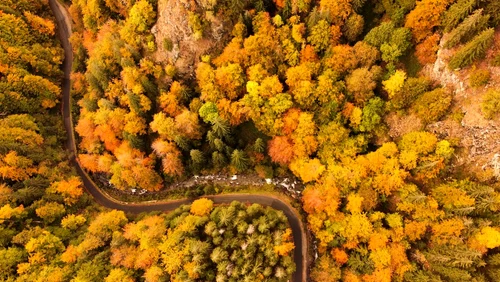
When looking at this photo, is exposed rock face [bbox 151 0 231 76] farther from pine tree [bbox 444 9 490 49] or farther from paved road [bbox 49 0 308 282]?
pine tree [bbox 444 9 490 49]

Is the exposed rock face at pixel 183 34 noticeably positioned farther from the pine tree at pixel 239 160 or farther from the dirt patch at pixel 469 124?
the dirt patch at pixel 469 124

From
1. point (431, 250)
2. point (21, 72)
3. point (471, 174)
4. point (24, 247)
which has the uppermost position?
point (21, 72)

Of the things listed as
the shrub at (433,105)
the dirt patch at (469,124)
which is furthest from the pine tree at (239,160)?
the dirt patch at (469,124)

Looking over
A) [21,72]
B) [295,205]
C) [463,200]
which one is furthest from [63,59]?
[463,200]

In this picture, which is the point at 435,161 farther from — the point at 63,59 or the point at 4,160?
the point at 63,59

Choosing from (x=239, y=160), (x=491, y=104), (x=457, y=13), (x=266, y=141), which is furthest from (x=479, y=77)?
(x=239, y=160)
